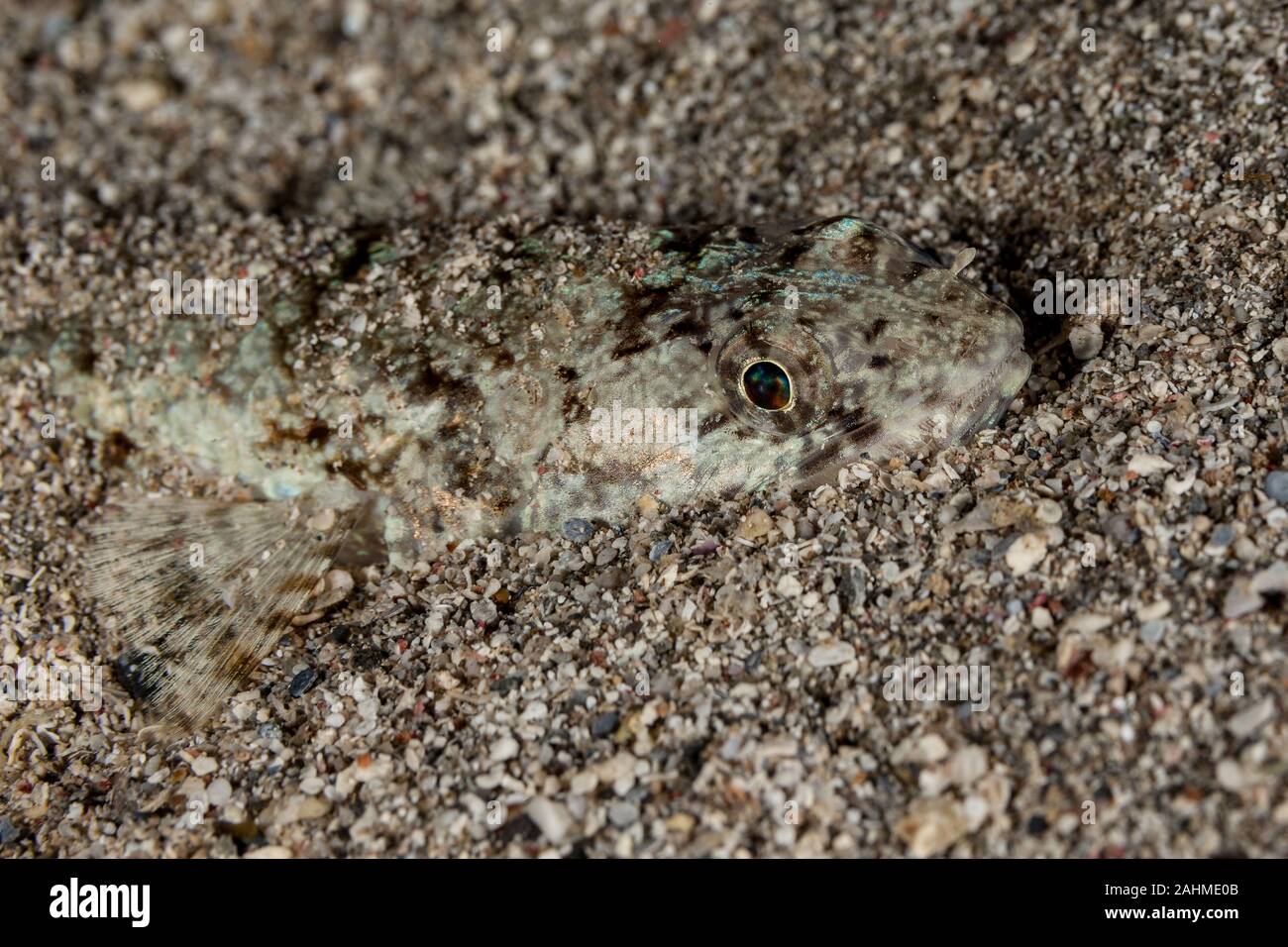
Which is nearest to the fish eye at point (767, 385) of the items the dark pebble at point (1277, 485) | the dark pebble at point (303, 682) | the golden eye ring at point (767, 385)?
the golden eye ring at point (767, 385)

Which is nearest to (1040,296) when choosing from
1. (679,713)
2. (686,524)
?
(686,524)

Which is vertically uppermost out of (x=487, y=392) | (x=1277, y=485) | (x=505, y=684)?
(x=487, y=392)

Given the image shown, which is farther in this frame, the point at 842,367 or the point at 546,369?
the point at 546,369

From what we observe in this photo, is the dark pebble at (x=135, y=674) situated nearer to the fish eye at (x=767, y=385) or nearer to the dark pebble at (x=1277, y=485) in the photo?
the fish eye at (x=767, y=385)

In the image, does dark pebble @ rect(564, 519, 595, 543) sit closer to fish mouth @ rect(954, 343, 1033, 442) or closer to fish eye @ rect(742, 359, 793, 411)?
fish eye @ rect(742, 359, 793, 411)

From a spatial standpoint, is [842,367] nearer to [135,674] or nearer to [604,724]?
[604,724]

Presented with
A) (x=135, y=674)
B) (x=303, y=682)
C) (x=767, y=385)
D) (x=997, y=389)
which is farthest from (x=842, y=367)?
(x=135, y=674)

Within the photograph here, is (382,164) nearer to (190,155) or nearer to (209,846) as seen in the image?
(190,155)
